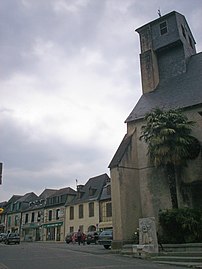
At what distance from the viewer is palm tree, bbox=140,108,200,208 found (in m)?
18.1

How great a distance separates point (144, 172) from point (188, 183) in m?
3.30

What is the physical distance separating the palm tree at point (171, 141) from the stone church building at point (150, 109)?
0.74 m

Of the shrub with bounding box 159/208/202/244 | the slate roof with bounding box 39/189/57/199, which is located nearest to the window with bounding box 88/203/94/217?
the slate roof with bounding box 39/189/57/199

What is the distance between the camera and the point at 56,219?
45.0 m

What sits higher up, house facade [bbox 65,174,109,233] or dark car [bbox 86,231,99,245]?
house facade [bbox 65,174,109,233]

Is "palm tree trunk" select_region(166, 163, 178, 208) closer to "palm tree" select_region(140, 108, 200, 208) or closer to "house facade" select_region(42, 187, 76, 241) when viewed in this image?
"palm tree" select_region(140, 108, 200, 208)

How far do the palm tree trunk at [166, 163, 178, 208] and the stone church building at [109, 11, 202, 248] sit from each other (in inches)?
19.8

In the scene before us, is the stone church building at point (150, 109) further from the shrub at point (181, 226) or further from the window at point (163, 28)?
the shrub at point (181, 226)

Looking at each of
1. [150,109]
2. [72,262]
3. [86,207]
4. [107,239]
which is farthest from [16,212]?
[72,262]

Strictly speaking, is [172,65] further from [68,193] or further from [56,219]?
[56,219]

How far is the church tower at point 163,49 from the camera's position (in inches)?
1027

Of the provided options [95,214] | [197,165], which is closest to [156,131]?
[197,165]

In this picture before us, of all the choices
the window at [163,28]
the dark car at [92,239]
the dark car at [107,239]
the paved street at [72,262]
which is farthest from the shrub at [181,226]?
the window at [163,28]

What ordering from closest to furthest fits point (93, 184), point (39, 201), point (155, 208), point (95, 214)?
point (155, 208) < point (95, 214) < point (93, 184) < point (39, 201)
